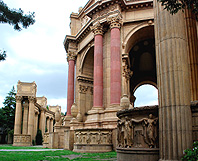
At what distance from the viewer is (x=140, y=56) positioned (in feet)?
124

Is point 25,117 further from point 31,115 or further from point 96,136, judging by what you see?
point 96,136

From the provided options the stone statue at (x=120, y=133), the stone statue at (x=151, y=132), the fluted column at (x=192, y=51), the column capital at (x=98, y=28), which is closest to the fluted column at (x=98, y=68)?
the column capital at (x=98, y=28)

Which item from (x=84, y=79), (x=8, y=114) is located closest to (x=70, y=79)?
(x=84, y=79)

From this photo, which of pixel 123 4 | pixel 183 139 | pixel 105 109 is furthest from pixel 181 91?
pixel 123 4

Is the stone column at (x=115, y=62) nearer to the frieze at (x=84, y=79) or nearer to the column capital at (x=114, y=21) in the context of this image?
the column capital at (x=114, y=21)

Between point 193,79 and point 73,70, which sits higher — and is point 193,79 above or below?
below

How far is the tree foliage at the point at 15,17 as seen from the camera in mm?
14094

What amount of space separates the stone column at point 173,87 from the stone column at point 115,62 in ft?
43.2

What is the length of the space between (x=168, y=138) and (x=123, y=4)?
62.8ft

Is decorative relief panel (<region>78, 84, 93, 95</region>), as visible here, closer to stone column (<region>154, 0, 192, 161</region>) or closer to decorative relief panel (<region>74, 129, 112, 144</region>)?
decorative relief panel (<region>74, 129, 112, 144</region>)

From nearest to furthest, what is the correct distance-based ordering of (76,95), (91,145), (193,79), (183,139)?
(183,139)
(193,79)
(91,145)
(76,95)

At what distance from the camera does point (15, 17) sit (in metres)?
14.4

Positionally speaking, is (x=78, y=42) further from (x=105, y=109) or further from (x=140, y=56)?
(x=105, y=109)

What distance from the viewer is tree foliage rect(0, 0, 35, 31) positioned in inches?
555
